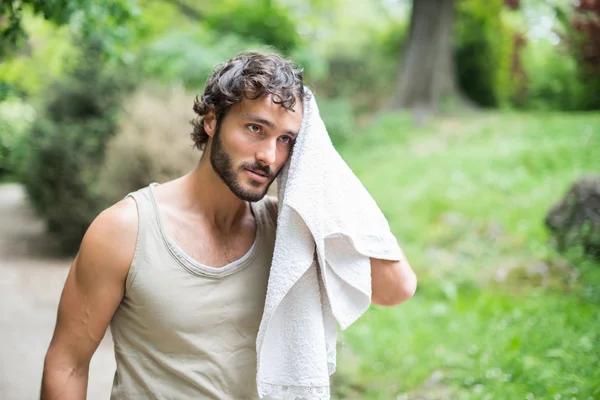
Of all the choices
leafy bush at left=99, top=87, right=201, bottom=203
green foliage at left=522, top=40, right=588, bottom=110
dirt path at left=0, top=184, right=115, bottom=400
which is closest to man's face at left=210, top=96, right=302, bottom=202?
dirt path at left=0, top=184, right=115, bottom=400

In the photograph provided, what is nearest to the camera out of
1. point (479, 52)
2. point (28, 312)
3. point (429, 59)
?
point (28, 312)

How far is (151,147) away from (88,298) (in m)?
4.03

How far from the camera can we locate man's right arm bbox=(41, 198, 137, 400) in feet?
5.91

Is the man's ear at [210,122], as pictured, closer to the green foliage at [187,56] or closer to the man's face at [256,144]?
the man's face at [256,144]

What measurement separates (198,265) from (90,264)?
323mm

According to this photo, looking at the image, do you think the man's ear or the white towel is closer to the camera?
the white towel

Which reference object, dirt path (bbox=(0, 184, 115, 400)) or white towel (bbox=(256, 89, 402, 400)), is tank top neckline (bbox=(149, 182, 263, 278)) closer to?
white towel (bbox=(256, 89, 402, 400))

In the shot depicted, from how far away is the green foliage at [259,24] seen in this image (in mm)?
10141

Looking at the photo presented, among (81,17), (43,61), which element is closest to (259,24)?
(43,61)

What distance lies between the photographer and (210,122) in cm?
212

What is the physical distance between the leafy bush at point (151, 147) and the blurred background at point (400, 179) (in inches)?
0.8

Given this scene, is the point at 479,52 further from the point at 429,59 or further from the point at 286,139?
the point at 286,139

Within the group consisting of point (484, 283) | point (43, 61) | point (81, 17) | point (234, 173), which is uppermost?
point (43, 61)

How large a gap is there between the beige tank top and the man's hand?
1.25 feet
